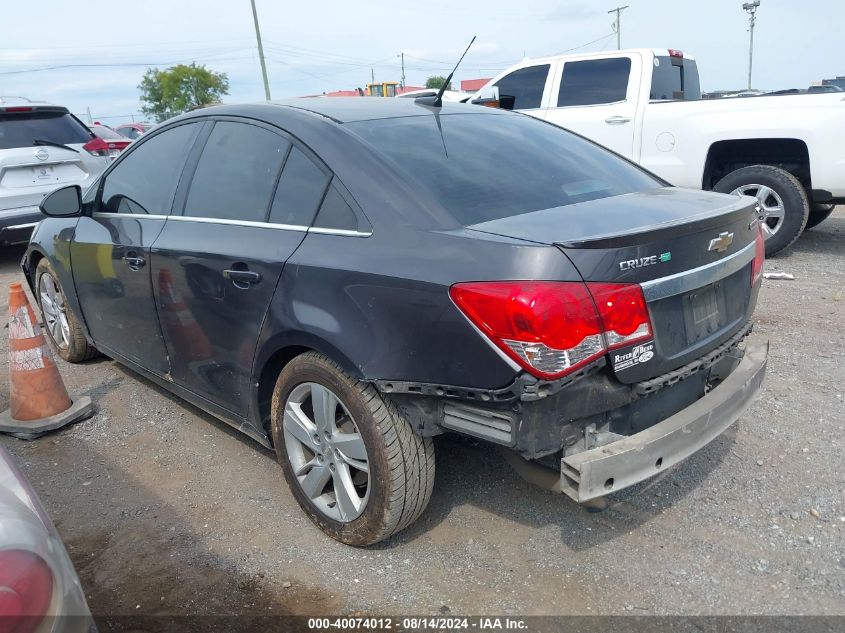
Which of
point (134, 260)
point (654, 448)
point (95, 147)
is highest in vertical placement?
point (95, 147)

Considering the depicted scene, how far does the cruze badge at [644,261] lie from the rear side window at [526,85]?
653 cm

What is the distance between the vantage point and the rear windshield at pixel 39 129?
7656 millimetres

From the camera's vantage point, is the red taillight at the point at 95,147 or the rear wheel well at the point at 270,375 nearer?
the rear wheel well at the point at 270,375

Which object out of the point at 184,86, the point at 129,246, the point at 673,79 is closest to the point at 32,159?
the point at 129,246

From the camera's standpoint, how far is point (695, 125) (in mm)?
6957

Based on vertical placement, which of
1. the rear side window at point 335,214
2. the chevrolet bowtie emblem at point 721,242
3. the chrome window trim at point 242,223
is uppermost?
the rear side window at point 335,214

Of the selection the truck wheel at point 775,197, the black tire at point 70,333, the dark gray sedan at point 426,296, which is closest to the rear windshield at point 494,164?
the dark gray sedan at point 426,296

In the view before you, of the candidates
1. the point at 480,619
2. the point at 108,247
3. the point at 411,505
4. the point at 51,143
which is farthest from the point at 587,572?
the point at 51,143

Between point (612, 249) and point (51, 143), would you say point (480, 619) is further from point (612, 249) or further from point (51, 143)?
point (51, 143)

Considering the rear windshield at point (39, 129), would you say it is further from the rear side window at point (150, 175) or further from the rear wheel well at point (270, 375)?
the rear wheel well at point (270, 375)

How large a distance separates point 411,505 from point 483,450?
2.94ft

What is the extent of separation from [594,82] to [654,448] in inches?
259

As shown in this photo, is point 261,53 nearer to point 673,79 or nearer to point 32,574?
point 673,79

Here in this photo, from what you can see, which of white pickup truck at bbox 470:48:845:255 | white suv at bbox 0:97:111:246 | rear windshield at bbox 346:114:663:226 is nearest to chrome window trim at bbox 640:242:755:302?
rear windshield at bbox 346:114:663:226
